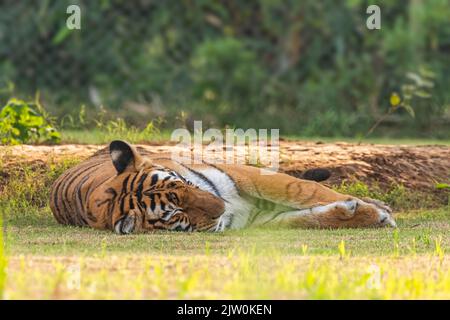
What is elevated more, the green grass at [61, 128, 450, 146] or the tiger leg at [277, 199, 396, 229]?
the green grass at [61, 128, 450, 146]

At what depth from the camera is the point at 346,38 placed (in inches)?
757

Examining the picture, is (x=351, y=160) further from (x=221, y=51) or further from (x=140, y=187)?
(x=221, y=51)

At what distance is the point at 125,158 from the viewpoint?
273 inches

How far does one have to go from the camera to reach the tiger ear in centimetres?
690

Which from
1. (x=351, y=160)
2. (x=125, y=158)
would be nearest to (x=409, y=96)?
(x=351, y=160)

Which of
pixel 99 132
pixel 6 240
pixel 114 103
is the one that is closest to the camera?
pixel 6 240

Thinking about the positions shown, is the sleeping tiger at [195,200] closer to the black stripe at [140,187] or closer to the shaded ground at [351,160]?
the black stripe at [140,187]

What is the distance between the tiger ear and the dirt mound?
1.25 meters

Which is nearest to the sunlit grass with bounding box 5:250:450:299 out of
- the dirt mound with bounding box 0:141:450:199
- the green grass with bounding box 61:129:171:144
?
the dirt mound with bounding box 0:141:450:199

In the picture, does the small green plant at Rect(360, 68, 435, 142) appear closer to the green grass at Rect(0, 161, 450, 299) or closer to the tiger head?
the green grass at Rect(0, 161, 450, 299)
